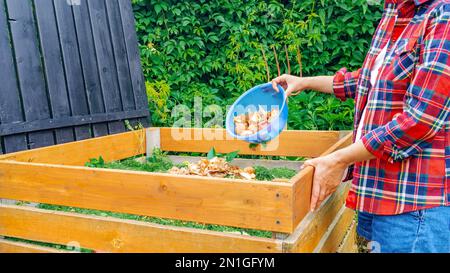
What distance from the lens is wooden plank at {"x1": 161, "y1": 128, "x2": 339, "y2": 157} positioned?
267 centimetres

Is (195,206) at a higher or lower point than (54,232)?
higher

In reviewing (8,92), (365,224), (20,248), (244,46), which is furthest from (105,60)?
(365,224)

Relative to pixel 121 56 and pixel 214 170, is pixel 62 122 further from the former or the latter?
pixel 214 170

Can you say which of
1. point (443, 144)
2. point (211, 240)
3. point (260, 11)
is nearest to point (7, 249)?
point (211, 240)

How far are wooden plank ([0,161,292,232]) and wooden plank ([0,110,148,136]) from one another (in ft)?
1.58

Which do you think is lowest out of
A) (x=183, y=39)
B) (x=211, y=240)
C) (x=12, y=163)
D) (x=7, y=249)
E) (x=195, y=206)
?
(x=7, y=249)

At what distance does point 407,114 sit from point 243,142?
160 cm

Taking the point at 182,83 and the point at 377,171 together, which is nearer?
the point at 377,171

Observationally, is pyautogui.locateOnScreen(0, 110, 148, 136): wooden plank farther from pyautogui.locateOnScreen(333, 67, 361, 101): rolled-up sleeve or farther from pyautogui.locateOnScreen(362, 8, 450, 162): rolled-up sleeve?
pyautogui.locateOnScreen(362, 8, 450, 162): rolled-up sleeve

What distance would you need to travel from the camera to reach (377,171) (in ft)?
4.85

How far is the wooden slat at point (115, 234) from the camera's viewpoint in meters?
1.46
